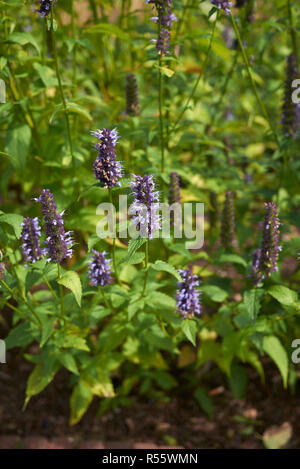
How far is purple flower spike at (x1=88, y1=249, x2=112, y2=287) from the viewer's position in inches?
94.3

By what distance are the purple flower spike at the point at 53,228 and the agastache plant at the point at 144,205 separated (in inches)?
14.3

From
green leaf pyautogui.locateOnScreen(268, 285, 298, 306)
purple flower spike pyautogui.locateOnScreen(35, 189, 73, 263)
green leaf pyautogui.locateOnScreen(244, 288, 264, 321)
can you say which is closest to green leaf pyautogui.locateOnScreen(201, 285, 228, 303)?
green leaf pyautogui.locateOnScreen(244, 288, 264, 321)

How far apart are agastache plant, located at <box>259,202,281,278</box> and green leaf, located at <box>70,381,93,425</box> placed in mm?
1594

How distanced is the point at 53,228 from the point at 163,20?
1330 millimetres

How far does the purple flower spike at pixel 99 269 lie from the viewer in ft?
7.86

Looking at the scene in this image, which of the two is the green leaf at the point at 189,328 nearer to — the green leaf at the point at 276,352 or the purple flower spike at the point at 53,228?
the green leaf at the point at 276,352

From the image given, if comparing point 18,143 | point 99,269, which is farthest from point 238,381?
point 18,143

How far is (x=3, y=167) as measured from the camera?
395 centimetres

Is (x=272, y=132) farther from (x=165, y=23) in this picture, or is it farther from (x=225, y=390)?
(x=225, y=390)

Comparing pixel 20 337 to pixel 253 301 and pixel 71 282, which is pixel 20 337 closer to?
pixel 71 282

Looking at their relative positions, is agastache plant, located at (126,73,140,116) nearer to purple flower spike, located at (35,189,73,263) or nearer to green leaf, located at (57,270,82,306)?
purple flower spike, located at (35,189,73,263)

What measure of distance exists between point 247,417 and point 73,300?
198cm

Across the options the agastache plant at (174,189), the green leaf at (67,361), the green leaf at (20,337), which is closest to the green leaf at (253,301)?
the agastache plant at (174,189)
